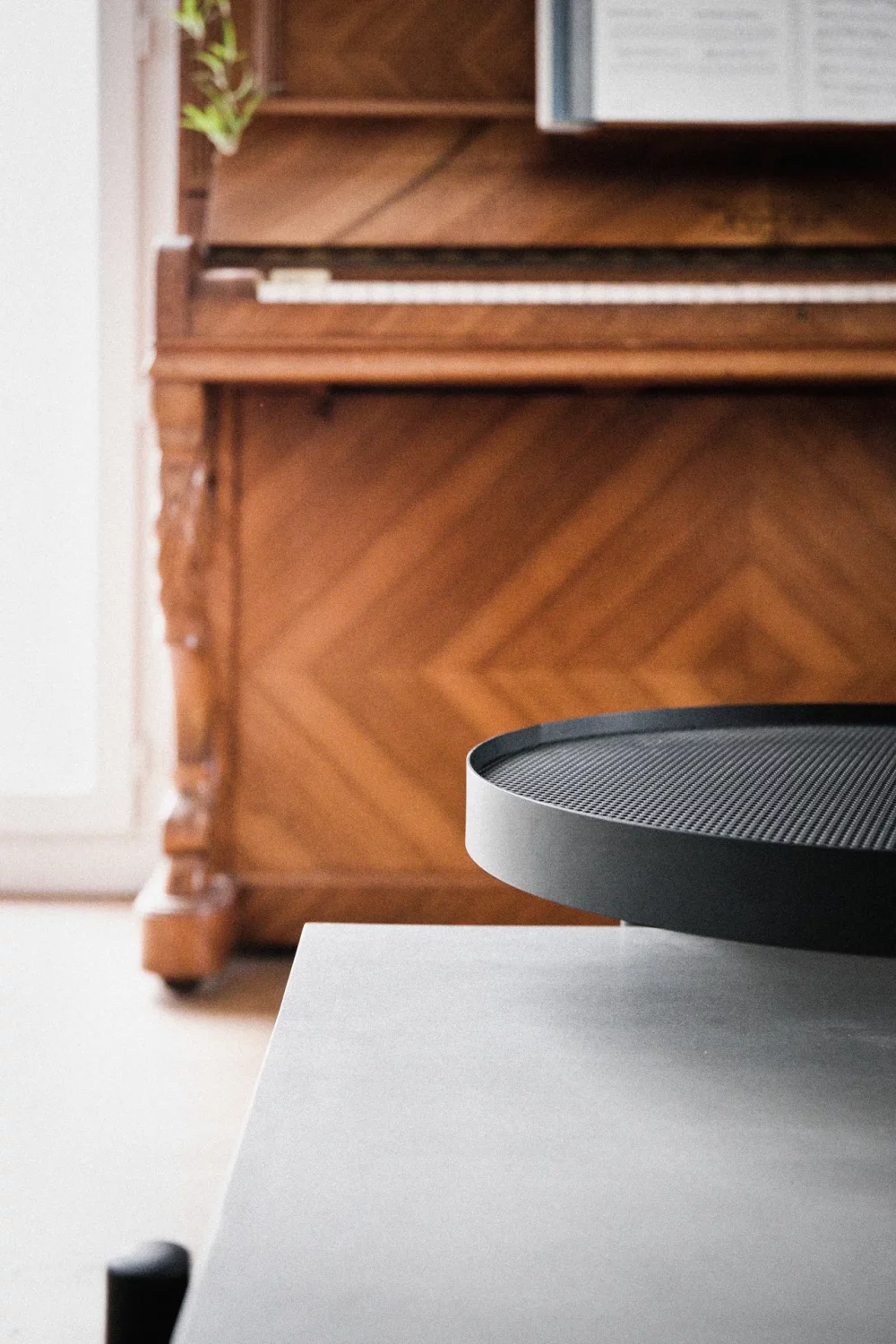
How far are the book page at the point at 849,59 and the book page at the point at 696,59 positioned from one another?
3 cm

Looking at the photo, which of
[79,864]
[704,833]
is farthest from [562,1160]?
[79,864]

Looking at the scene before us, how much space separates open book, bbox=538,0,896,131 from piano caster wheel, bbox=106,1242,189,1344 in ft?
5.43

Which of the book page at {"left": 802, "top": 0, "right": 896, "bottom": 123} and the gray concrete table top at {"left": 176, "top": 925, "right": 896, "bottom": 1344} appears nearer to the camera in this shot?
the gray concrete table top at {"left": 176, "top": 925, "right": 896, "bottom": 1344}

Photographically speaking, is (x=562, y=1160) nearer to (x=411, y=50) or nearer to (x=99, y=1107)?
(x=99, y=1107)

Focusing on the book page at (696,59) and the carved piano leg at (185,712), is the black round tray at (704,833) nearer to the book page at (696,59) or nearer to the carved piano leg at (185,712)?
the carved piano leg at (185,712)

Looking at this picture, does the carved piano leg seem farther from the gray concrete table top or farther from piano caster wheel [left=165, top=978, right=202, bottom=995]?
the gray concrete table top

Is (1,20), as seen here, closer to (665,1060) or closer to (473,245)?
(473,245)

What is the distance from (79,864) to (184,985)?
2.29 feet

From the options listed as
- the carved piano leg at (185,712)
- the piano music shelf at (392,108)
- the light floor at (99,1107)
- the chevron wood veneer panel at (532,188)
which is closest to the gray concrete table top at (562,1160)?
the light floor at (99,1107)

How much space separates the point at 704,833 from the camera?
0.59m

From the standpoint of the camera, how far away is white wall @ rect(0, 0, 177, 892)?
2338mm

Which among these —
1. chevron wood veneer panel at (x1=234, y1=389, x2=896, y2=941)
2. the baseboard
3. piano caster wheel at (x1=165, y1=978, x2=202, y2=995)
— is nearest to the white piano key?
chevron wood veneer panel at (x1=234, y1=389, x2=896, y2=941)

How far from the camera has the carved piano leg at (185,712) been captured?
1.70m

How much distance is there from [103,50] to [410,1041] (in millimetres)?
2205
